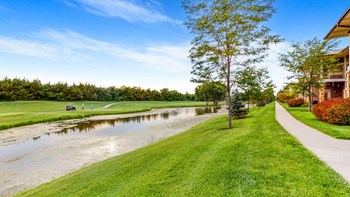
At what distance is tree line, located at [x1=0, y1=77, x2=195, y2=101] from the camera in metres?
65.8

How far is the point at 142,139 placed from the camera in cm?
1767

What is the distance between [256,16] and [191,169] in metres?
10.1

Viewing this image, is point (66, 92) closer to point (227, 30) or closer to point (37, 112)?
point (37, 112)

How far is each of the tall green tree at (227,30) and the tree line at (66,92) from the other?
Answer: 232 ft

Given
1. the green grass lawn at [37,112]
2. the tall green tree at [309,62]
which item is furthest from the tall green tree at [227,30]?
the green grass lawn at [37,112]

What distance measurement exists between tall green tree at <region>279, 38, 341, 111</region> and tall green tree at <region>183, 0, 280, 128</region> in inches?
529

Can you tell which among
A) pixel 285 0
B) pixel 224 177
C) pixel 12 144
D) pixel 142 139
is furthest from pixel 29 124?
pixel 285 0

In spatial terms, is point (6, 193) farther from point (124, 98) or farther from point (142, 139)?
point (124, 98)

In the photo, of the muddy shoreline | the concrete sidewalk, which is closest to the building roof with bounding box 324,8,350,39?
the concrete sidewalk

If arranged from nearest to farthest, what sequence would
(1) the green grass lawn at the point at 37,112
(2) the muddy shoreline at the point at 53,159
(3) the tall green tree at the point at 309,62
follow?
(2) the muddy shoreline at the point at 53,159 → (3) the tall green tree at the point at 309,62 → (1) the green grass lawn at the point at 37,112

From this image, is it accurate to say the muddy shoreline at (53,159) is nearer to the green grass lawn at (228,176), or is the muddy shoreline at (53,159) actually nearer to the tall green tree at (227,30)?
the green grass lawn at (228,176)

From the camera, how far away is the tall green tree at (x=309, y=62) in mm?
22422

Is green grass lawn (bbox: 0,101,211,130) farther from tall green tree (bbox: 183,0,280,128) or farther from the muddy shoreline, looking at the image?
tall green tree (bbox: 183,0,280,128)

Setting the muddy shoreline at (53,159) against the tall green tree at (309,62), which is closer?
the muddy shoreline at (53,159)
